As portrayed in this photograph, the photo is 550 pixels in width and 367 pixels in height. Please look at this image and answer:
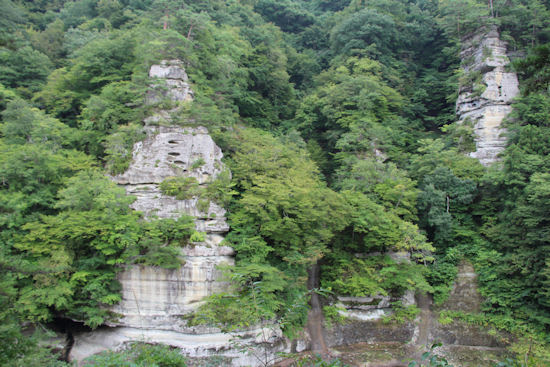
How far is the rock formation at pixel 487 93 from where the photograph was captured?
22.3m

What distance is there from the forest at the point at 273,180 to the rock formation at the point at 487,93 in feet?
2.83

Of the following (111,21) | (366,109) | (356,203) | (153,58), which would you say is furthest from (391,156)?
(111,21)

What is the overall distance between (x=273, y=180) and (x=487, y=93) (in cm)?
1774

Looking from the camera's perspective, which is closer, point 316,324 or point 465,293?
point 316,324

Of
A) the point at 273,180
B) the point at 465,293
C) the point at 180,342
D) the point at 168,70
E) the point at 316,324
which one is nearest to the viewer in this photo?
the point at 180,342

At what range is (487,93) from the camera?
75.8 ft

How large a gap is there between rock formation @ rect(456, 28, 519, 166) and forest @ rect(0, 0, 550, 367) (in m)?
0.86

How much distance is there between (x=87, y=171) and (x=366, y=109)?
18296mm

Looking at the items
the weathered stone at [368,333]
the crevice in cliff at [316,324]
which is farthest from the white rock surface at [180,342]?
the weathered stone at [368,333]

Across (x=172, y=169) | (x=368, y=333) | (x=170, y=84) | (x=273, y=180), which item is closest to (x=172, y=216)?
(x=172, y=169)

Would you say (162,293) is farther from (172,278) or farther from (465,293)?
(465,293)

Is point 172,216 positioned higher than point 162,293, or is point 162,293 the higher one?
point 172,216

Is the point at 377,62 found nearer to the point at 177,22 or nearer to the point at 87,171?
the point at 177,22

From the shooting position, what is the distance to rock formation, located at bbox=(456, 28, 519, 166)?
877 inches
